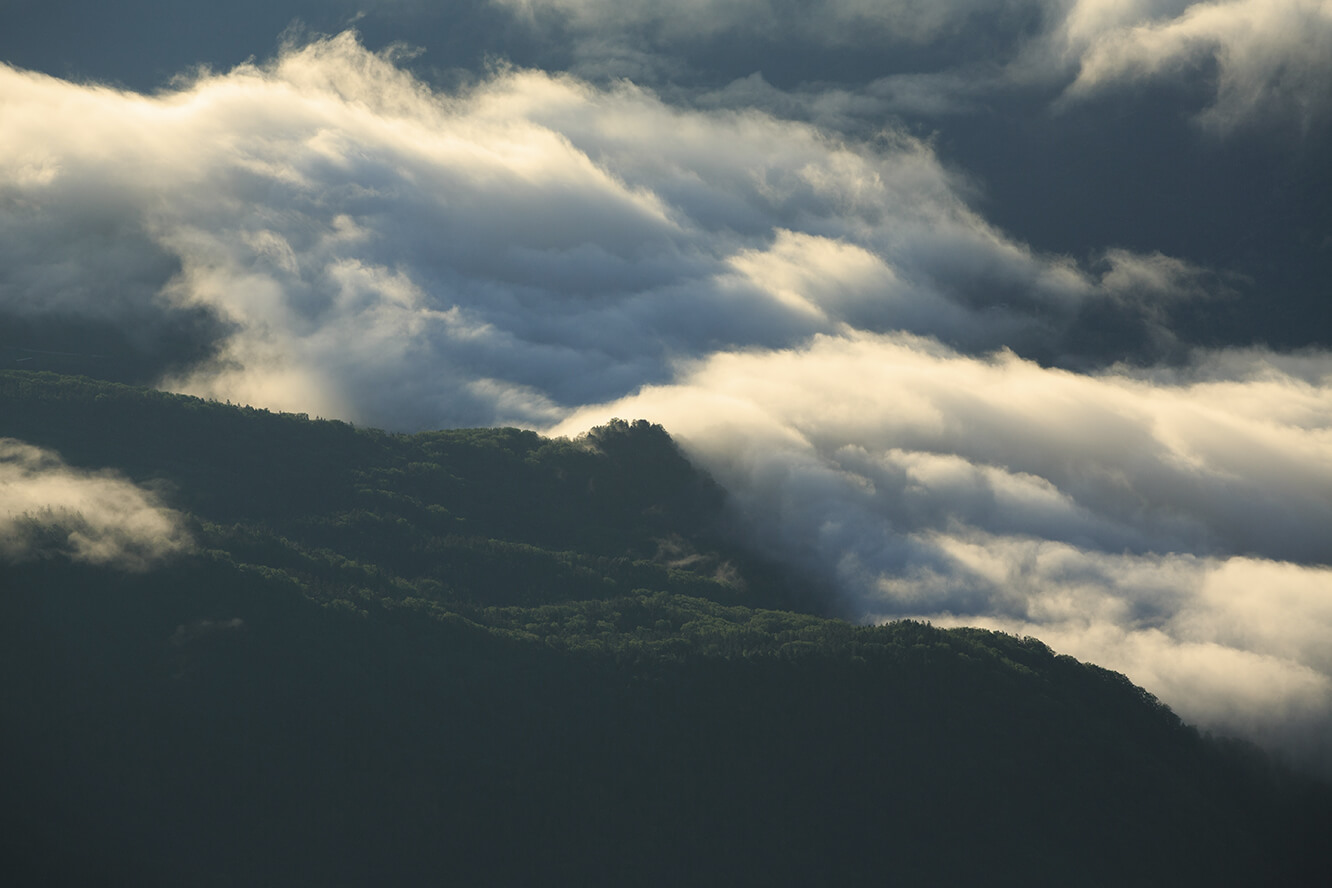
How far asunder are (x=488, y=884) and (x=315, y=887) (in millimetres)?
24558

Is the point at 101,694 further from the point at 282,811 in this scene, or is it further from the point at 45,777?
the point at 282,811

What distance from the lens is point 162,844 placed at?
604ft

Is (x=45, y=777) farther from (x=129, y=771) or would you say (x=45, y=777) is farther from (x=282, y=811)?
(x=282, y=811)

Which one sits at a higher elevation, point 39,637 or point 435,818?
point 39,637

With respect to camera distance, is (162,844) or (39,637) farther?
(39,637)

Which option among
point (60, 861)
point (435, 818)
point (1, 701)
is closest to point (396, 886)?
point (435, 818)

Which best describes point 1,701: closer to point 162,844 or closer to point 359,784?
point 162,844

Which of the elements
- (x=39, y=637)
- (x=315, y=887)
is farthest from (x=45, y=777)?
(x=315, y=887)

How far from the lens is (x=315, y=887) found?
623ft

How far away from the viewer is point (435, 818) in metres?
200

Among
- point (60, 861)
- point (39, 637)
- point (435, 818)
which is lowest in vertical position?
point (60, 861)

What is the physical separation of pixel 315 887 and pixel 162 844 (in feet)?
70.4

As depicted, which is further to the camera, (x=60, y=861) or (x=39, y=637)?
(x=39, y=637)

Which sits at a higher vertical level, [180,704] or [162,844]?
[180,704]
